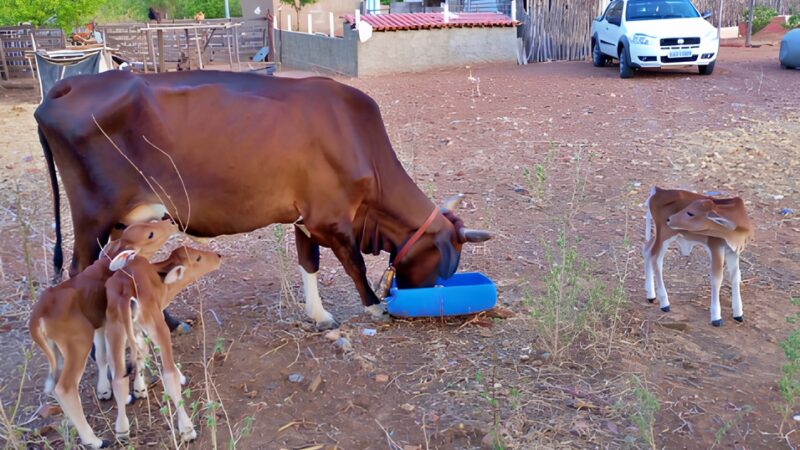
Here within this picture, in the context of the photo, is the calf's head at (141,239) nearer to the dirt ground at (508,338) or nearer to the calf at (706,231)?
the dirt ground at (508,338)

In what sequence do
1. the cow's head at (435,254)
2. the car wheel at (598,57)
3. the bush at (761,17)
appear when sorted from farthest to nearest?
Result: 1. the bush at (761,17)
2. the car wheel at (598,57)
3. the cow's head at (435,254)

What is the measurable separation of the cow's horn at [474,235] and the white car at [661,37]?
38.9 ft

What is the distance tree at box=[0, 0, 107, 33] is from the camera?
1991 cm

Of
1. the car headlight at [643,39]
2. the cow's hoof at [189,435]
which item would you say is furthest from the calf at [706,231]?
the car headlight at [643,39]

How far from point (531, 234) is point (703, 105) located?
22.9 ft

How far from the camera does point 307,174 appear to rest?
5.04 metres

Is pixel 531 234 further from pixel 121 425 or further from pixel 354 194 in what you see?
pixel 121 425

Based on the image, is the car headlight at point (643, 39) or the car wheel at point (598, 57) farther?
the car wheel at point (598, 57)

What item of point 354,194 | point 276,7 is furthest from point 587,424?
point 276,7

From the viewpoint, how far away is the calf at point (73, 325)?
12.5ft

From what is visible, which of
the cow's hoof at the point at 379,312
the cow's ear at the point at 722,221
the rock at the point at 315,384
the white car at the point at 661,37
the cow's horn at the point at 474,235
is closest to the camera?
the rock at the point at 315,384

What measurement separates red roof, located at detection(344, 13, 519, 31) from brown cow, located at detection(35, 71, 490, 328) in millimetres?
15224

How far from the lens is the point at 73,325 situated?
152 inches

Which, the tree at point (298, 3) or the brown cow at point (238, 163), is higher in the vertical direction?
the tree at point (298, 3)
